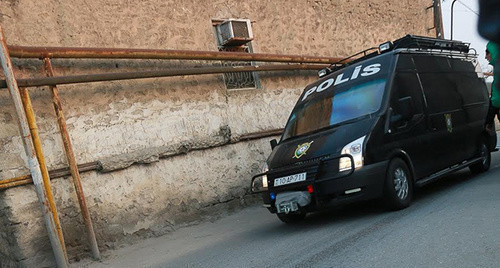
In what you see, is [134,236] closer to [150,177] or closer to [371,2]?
[150,177]

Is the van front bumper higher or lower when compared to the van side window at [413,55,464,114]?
lower

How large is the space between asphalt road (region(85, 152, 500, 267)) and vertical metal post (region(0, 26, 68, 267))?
0.59m

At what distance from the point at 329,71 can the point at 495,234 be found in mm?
4095

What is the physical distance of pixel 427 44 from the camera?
24.4 ft

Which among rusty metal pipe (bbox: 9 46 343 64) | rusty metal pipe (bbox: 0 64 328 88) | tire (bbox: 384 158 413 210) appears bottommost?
tire (bbox: 384 158 413 210)

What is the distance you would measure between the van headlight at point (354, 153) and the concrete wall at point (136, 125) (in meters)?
3.07

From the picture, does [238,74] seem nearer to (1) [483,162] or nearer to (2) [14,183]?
(2) [14,183]

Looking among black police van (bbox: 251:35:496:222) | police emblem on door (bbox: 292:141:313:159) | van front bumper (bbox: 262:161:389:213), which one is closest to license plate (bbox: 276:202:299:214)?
black police van (bbox: 251:35:496:222)

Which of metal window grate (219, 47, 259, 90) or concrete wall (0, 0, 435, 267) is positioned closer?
concrete wall (0, 0, 435, 267)

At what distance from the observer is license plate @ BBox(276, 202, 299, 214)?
548cm

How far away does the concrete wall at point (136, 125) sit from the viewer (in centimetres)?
592

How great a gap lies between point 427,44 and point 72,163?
19.6 ft

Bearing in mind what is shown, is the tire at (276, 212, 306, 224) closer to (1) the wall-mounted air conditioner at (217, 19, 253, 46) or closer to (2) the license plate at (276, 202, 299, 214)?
(2) the license plate at (276, 202, 299, 214)

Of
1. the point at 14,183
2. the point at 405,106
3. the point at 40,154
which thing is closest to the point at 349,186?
the point at 405,106
